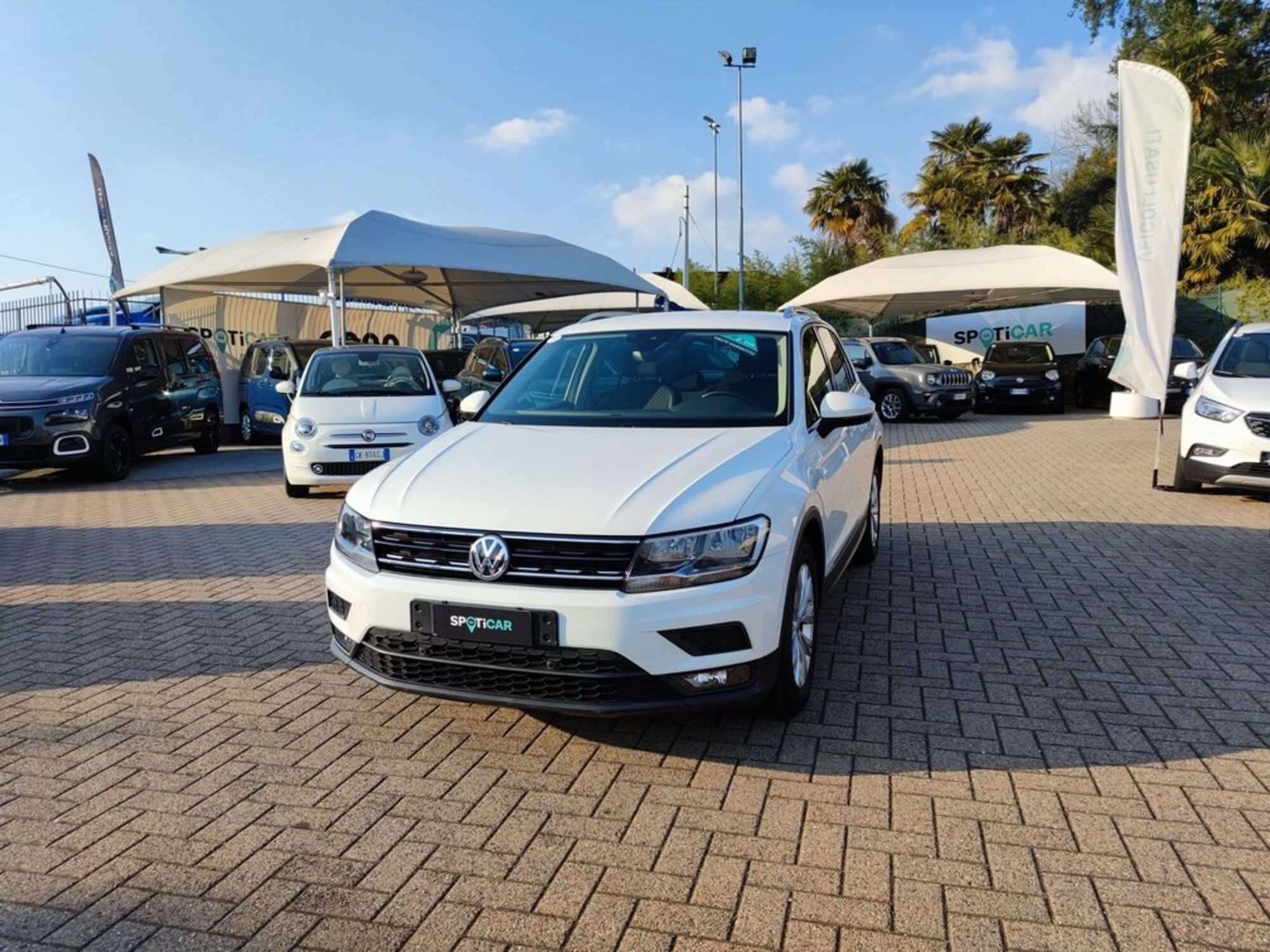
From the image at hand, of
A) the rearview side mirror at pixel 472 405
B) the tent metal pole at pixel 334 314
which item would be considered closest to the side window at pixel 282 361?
the tent metal pole at pixel 334 314

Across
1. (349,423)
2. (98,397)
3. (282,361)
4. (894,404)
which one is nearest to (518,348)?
(282,361)

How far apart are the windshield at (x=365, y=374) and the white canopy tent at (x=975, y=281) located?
14.2 m

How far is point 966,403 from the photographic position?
769 inches

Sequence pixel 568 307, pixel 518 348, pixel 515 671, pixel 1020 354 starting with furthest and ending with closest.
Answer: pixel 568 307
pixel 1020 354
pixel 518 348
pixel 515 671

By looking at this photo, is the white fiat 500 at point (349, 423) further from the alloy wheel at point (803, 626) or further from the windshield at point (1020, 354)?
the windshield at point (1020, 354)

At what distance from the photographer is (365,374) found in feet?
35.8

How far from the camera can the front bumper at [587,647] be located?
3.26m

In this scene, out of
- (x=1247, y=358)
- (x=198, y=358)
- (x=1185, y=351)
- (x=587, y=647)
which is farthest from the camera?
(x=1185, y=351)

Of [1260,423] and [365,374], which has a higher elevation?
[365,374]

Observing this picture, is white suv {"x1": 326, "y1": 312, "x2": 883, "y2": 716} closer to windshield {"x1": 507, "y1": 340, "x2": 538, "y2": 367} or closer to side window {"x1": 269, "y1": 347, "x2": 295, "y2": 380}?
side window {"x1": 269, "y1": 347, "x2": 295, "y2": 380}

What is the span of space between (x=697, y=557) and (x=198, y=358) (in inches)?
531

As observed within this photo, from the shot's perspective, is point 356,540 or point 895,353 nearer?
point 356,540

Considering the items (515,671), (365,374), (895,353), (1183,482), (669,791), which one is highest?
(895,353)

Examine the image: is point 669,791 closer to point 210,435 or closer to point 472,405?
point 472,405
